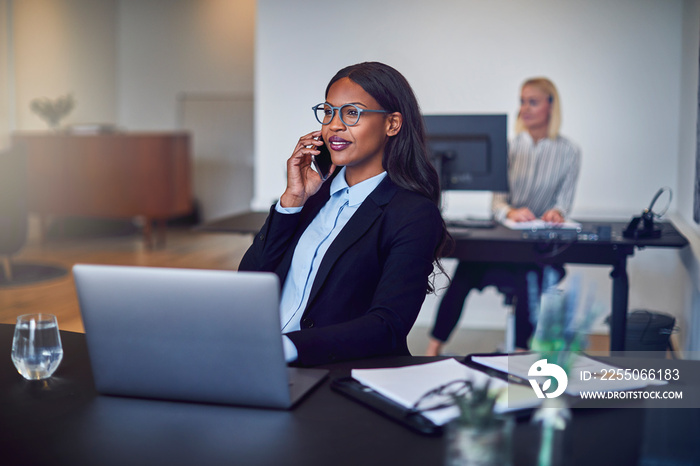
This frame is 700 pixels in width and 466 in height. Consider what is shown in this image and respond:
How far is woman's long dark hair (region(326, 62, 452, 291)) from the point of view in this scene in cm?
159

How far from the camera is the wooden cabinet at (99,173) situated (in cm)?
689

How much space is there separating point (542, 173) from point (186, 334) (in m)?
2.91

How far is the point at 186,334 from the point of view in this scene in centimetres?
102

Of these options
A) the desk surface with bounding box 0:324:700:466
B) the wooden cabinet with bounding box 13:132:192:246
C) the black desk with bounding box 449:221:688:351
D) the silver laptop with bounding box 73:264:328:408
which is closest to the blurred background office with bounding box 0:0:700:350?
the black desk with bounding box 449:221:688:351

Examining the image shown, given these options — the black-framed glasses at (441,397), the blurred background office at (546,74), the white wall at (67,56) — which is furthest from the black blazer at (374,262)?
the white wall at (67,56)

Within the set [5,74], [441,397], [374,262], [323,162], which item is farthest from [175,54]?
[441,397]

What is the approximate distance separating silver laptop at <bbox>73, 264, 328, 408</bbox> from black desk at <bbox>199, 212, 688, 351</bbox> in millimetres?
1854

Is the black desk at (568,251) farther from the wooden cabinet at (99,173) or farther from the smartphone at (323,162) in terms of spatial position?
the wooden cabinet at (99,173)

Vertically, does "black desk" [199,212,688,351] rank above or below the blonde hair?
below

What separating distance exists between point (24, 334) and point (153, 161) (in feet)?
19.8

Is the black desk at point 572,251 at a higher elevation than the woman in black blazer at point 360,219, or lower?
lower

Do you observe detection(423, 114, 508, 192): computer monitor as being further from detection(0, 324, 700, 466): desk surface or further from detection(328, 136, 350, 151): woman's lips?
detection(0, 324, 700, 466): desk surface

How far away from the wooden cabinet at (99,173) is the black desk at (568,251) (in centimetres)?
426

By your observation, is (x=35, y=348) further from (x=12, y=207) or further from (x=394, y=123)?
(x=12, y=207)
